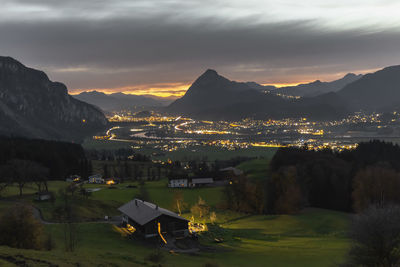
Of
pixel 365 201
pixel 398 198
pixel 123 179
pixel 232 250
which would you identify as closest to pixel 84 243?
pixel 232 250

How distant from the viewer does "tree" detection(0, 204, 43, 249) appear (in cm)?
2856

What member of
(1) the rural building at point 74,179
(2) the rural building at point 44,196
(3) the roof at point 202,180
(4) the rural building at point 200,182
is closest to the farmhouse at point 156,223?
(2) the rural building at point 44,196

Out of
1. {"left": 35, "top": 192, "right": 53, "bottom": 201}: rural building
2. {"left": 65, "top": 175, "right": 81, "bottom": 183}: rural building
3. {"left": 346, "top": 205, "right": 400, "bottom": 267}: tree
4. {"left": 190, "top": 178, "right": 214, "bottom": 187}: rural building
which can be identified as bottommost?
{"left": 190, "top": 178, "right": 214, "bottom": 187}: rural building

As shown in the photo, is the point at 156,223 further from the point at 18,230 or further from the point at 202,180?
the point at 202,180

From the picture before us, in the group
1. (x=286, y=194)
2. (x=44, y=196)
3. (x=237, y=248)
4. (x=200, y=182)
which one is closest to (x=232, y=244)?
(x=237, y=248)

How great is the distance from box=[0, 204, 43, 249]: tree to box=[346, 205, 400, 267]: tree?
25.3 m

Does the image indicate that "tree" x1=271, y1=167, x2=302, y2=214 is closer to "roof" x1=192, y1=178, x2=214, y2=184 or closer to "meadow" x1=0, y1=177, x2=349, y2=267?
"meadow" x1=0, y1=177, x2=349, y2=267

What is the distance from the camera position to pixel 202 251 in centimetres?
4009

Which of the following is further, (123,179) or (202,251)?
(123,179)

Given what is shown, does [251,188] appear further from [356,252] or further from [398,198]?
[356,252]

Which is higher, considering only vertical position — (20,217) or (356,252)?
(20,217)

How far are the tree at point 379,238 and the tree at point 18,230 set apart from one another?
25.3 meters

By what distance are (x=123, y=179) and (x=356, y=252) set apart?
350 feet

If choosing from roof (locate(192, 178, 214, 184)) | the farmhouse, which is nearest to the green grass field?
roof (locate(192, 178, 214, 184))
